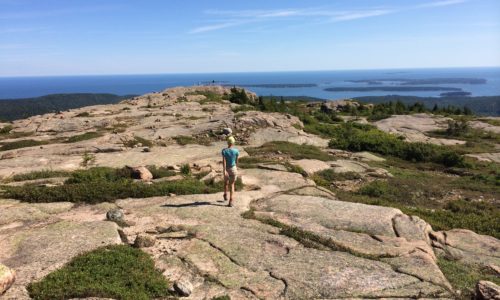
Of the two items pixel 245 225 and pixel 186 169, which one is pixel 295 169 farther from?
pixel 245 225

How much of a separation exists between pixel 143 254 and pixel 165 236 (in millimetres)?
1489

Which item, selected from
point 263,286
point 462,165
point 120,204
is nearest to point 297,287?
point 263,286

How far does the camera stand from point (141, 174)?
19.6 m

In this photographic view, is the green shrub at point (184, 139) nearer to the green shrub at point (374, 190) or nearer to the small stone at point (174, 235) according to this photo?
the green shrub at point (374, 190)

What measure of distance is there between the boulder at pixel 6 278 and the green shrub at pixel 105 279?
1.30 feet

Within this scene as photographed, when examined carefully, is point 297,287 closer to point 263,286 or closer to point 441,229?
point 263,286

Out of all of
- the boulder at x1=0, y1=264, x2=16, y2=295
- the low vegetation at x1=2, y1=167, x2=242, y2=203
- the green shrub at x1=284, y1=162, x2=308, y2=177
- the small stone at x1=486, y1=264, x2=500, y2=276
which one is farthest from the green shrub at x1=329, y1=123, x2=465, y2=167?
the boulder at x1=0, y1=264, x2=16, y2=295

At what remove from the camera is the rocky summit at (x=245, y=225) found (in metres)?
9.84

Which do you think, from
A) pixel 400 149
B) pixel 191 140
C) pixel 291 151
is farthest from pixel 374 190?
pixel 191 140

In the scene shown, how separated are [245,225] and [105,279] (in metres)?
5.20

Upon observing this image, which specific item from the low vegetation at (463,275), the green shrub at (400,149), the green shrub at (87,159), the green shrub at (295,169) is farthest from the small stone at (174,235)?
the green shrub at (400,149)

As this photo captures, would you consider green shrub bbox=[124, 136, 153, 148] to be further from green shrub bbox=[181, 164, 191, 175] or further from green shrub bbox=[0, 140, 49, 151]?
green shrub bbox=[181, 164, 191, 175]

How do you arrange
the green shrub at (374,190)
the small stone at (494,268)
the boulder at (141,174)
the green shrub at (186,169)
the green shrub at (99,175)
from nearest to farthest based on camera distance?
the small stone at (494,268) → the green shrub at (99,175) → the boulder at (141,174) → the green shrub at (374,190) → the green shrub at (186,169)

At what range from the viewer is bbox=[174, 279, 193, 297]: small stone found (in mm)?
9133
